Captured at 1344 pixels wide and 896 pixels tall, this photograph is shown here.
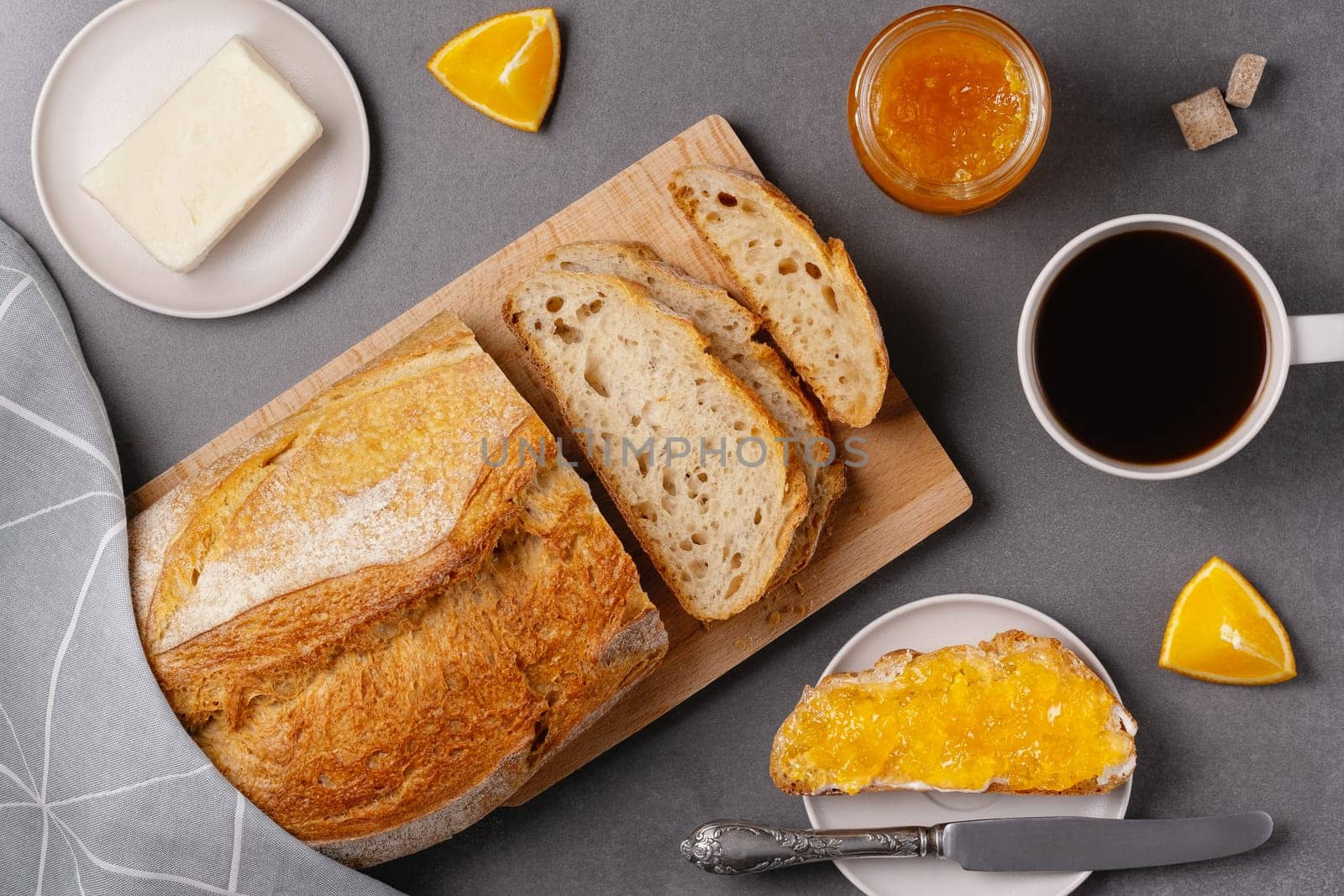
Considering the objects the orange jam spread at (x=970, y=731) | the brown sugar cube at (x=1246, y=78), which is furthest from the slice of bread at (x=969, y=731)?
the brown sugar cube at (x=1246, y=78)

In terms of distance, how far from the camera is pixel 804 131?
2338 mm

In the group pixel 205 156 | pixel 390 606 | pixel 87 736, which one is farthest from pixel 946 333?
pixel 87 736

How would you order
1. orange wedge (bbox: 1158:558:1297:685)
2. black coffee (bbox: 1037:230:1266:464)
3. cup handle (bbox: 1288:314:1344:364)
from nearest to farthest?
cup handle (bbox: 1288:314:1344:364) < black coffee (bbox: 1037:230:1266:464) < orange wedge (bbox: 1158:558:1297:685)

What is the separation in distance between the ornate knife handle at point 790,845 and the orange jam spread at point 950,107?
1.39m

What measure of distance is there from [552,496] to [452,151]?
945 mm

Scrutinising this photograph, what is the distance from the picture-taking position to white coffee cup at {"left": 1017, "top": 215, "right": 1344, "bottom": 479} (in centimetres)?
189

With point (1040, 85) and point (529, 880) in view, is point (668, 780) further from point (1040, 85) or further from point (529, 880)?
point (1040, 85)

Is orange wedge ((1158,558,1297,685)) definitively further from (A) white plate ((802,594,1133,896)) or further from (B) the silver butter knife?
(B) the silver butter knife

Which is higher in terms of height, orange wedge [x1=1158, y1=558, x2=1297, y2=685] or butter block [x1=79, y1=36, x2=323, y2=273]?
butter block [x1=79, y1=36, x2=323, y2=273]

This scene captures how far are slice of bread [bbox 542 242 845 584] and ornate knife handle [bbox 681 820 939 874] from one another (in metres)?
0.54

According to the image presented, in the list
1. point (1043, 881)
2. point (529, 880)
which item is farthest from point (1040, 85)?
point (529, 880)

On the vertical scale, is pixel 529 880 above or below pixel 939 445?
below

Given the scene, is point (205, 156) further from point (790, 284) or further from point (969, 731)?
point (969, 731)

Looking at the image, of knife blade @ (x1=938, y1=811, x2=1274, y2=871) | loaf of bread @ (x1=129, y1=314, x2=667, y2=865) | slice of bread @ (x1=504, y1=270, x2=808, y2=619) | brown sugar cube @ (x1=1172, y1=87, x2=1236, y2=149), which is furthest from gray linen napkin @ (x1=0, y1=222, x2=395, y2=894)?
brown sugar cube @ (x1=1172, y1=87, x2=1236, y2=149)
